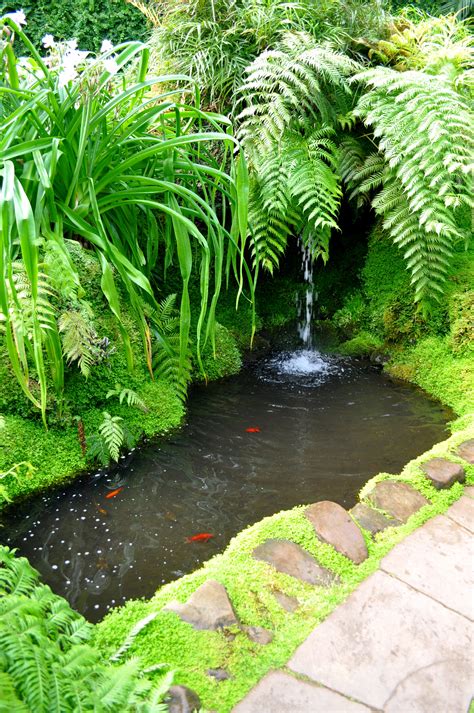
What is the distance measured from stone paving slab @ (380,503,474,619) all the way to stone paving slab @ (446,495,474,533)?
4 centimetres

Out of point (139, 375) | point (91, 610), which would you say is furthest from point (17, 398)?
point (91, 610)

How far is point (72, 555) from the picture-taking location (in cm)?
218

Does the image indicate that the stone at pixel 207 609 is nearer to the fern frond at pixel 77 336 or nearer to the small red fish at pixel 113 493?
the small red fish at pixel 113 493

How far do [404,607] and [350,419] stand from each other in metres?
1.74

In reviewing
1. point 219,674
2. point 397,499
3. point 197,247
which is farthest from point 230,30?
point 219,674

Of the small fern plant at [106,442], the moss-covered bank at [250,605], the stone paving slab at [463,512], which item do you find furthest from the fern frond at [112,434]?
the stone paving slab at [463,512]

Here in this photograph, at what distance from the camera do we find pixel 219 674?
4.56ft

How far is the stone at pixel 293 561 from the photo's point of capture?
1758 millimetres

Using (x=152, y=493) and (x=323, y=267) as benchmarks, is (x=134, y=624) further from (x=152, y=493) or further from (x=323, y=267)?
(x=323, y=267)

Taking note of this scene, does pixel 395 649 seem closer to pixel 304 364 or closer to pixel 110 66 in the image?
→ pixel 110 66

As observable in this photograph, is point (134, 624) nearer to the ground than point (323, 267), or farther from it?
nearer to the ground

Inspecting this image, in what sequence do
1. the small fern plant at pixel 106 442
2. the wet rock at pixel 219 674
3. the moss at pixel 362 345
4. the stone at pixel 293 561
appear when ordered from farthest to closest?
the moss at pixel 362 345, the small fern plant at pixel 106 442, the stone at pixel 293 561, the wet rock at pixel 219 674

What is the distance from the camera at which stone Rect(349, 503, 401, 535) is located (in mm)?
2010

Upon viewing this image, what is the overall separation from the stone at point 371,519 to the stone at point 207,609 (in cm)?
66
